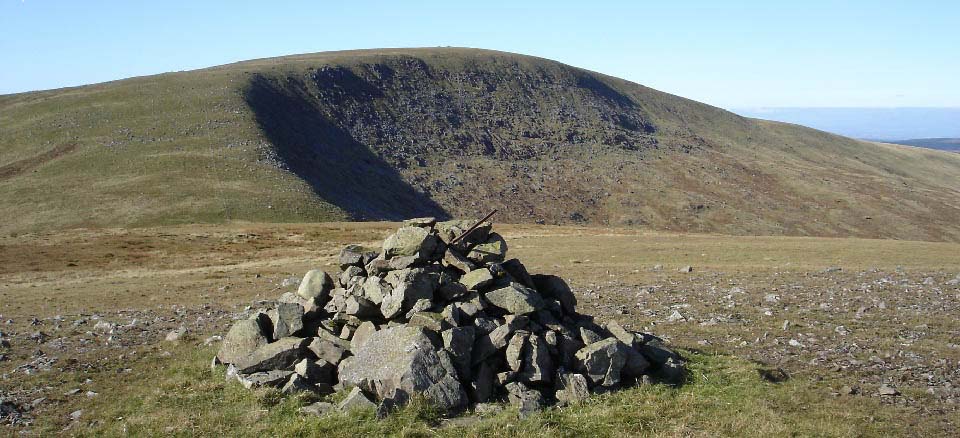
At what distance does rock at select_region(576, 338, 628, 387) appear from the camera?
1489cm

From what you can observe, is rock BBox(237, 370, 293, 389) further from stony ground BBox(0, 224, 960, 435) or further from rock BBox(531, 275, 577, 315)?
rock BBox(531, 275, 577, 315)

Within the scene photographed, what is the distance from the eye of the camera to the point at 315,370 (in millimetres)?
15008

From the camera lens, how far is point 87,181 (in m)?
77.1

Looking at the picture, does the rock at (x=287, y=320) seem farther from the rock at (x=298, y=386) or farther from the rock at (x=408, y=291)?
the rock at (x=408, y=291)

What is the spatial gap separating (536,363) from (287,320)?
23.5 ft

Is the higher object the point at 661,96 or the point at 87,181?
the point at 661,96

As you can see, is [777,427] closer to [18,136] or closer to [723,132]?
[18,136]

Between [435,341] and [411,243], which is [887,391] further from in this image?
[411,243]

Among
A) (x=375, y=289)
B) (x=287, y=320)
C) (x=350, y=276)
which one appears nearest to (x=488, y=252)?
(x=375, y=289)

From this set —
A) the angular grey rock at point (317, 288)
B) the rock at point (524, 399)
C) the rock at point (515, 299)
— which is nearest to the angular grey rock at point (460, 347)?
the rock at point (524, 399)

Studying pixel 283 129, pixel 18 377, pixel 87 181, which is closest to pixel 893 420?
pixel 18 377

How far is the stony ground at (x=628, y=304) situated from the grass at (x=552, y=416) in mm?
809

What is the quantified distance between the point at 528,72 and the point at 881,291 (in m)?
141

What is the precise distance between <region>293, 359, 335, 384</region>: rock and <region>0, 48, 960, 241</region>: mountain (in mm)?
58586
